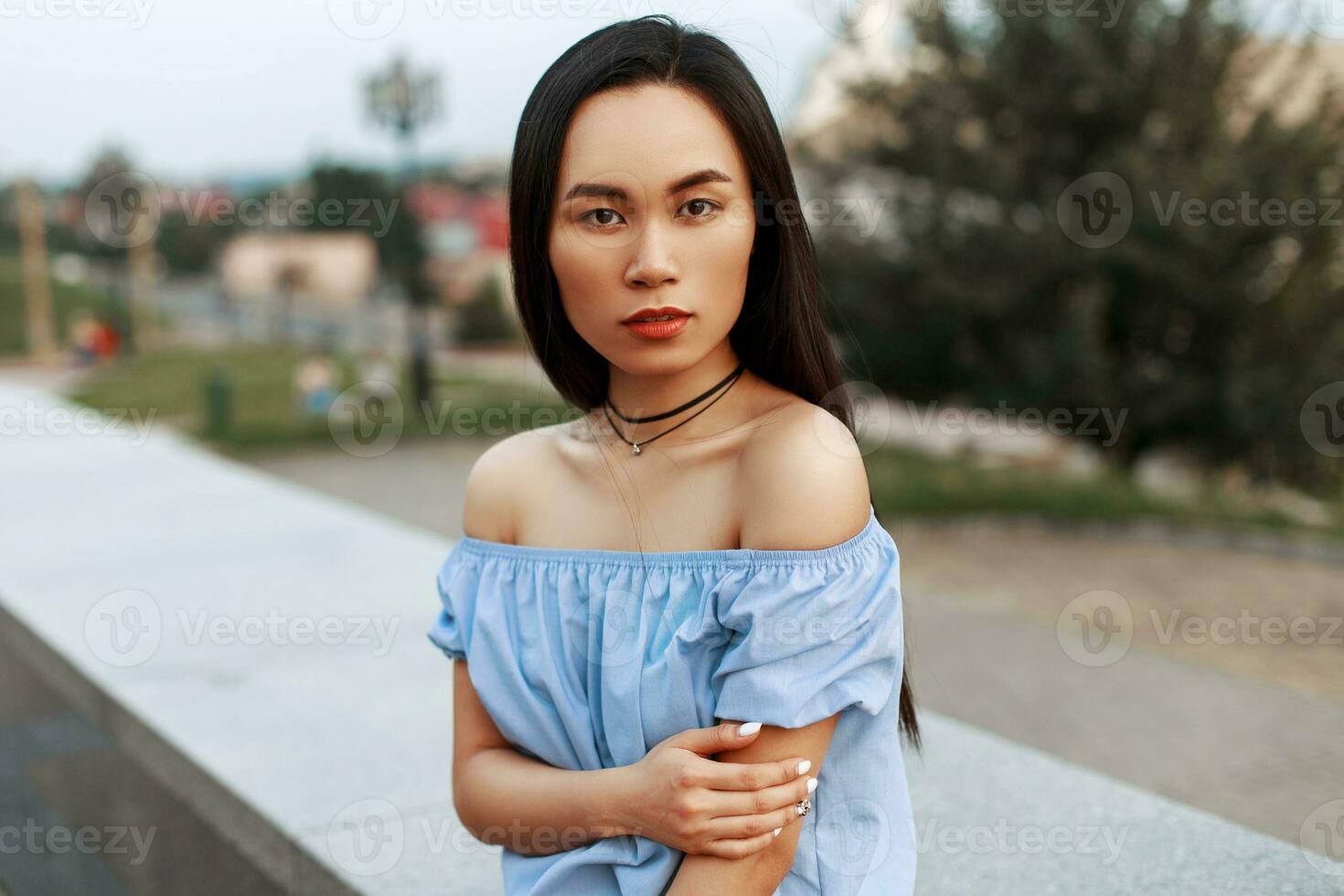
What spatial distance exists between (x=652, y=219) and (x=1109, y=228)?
877cm

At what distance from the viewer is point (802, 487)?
1337 millimetres

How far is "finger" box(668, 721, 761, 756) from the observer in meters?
1.30

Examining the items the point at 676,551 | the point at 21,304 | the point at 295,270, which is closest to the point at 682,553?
the point at 676,551

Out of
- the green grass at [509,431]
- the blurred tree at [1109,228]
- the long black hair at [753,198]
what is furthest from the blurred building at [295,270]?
the long black hair at [753,198]

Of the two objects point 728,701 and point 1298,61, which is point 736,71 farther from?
point 1298,61

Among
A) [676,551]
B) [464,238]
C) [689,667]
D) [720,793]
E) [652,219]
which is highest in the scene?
[652,219]

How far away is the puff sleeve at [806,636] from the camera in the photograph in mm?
1296

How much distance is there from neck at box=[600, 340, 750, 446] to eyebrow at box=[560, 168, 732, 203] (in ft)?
0.74

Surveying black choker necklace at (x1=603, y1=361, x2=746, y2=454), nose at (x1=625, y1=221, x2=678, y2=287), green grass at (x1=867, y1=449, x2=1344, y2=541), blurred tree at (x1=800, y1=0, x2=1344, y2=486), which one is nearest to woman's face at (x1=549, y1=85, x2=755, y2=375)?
nose at (x1=625, y1=221, x2=678, y2=287)

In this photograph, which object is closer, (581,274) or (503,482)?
(581,274)

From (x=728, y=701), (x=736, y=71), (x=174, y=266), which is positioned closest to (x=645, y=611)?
(x=728, y=701)

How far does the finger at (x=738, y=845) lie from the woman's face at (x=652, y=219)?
21.6 inches

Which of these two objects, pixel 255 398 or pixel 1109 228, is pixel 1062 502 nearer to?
pixel 1109 228

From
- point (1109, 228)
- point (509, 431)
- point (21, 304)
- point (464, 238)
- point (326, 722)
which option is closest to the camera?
point (326, 722)
